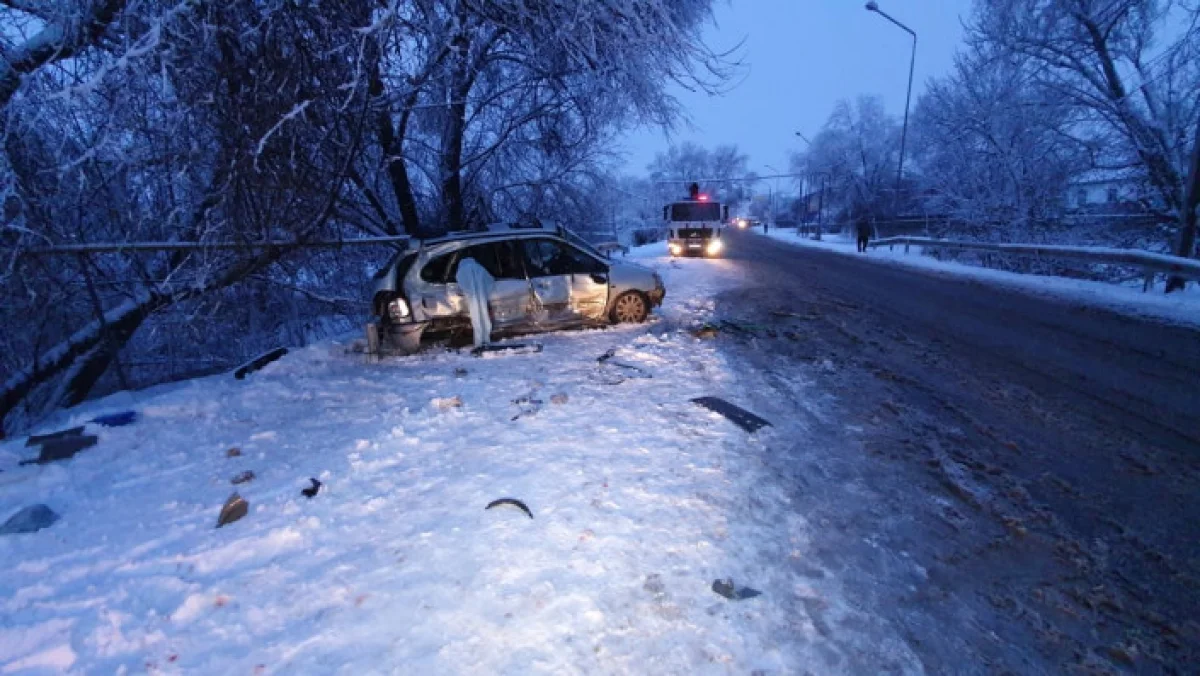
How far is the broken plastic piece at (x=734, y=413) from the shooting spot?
433cm

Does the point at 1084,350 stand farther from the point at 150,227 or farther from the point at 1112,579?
the point at 150,227

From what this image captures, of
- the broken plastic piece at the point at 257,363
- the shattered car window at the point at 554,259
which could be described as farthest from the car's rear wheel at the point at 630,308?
the broken plastic piece at the point at 257,363

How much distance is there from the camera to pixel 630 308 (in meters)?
8.16

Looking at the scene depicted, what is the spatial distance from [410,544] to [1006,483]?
12.3 ft

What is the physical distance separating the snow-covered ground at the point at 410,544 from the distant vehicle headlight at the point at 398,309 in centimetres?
169

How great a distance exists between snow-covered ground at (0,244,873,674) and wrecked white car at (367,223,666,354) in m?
1.79

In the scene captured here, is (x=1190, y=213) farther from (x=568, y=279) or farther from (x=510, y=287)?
(x=510, y=287)

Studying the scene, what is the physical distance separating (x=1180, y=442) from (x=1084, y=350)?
110 inches

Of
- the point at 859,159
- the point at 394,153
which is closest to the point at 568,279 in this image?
the point at 394,153

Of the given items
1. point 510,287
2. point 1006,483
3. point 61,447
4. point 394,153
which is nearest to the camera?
point 1006,483

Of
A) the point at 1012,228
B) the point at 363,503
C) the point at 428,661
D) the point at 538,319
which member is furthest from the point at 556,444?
the point at 1012,228

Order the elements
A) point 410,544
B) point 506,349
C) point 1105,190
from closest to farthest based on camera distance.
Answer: point 410,544 < point 506,349 < point 1105,190

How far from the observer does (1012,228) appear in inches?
670

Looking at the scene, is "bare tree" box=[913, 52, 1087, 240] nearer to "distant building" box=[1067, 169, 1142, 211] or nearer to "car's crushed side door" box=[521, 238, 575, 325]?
"distant building" box=[1067, 169, 1142, 211]
